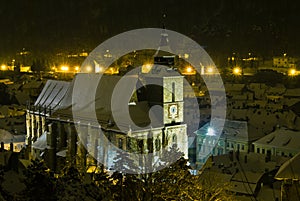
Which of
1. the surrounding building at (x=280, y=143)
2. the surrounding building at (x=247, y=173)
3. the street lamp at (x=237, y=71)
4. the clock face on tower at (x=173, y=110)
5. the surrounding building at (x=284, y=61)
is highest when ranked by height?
the surrounding building at (x=284, y=61)

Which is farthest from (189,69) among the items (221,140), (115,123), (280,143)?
(115,123)

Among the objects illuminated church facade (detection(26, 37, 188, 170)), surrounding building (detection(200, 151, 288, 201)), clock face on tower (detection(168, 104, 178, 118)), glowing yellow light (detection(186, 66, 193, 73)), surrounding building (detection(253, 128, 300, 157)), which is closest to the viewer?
surrounding building (detection(200, 151, 288, 201))

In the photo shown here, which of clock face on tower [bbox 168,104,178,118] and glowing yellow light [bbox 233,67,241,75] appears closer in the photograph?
clock face on tower [bbox 168,104,178,118]

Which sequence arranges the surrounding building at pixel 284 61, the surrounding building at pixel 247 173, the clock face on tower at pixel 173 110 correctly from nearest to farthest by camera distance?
the surrounding building at pixel 247 173, the clock face on tower at pixel 173 110, the surrounding building at pixel 284 61

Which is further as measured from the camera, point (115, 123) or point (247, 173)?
point (115, 123)

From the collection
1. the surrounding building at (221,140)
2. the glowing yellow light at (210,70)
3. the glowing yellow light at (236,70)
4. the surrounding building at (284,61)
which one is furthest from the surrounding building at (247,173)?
the surrounding building at (284,61)

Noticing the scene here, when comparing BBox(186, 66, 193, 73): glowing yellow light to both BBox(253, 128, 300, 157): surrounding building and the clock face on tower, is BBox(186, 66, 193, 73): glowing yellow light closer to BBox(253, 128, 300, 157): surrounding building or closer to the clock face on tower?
BBox(253, 128, 300, 157): surrounding building

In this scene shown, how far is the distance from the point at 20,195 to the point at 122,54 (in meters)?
107

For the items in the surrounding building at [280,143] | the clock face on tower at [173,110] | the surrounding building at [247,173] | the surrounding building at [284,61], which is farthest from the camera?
the surrounding building at [284,61]

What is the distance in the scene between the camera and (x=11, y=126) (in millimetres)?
54625

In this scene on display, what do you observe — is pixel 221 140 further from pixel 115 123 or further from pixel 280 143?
pixel 115 123

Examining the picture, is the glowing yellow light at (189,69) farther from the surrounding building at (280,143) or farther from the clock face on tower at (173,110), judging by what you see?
the clock face on tower at (173,110)

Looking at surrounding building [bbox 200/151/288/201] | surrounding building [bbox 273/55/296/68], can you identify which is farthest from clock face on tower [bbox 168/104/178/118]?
surrounding building [bbox 273/55/296/68]

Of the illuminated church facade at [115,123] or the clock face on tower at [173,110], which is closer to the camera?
the illuminated church facade at [115,123]
